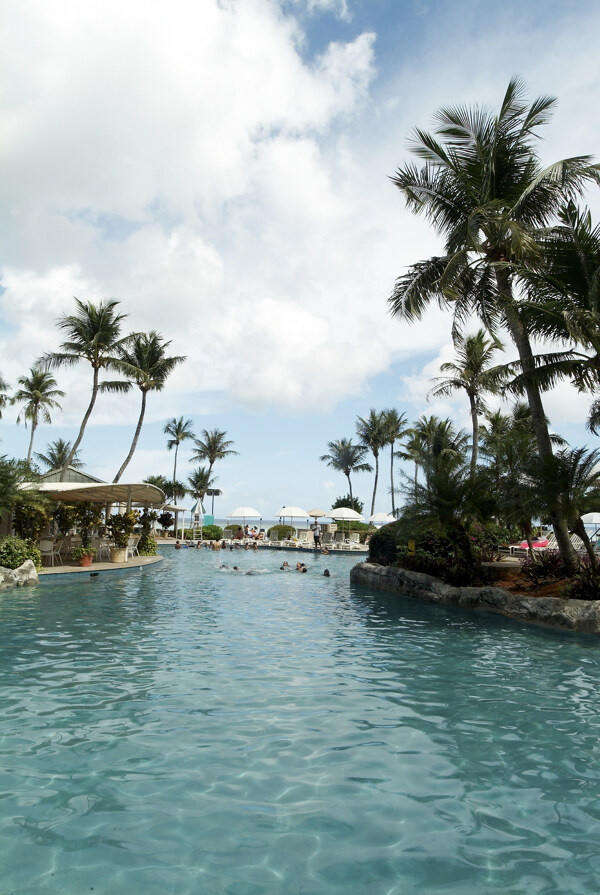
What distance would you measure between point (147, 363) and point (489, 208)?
864 inches

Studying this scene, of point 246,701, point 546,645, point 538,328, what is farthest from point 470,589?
point 246,701

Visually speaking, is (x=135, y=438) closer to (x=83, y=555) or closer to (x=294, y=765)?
(x=83, y=555)

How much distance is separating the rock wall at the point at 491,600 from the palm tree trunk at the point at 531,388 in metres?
1.60

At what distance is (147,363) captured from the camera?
30531 millimetres

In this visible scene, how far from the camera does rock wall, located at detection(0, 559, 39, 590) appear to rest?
1366cm

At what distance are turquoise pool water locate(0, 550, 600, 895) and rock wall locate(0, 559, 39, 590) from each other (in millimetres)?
5421

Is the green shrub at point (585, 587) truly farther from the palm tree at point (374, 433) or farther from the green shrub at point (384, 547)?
the palm tree at point (374, 433)

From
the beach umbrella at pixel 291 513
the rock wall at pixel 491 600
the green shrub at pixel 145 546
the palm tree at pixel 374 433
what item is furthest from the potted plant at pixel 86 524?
the palm tree at pixel 374 433

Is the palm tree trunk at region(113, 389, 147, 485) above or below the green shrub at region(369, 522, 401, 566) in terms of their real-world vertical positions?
above

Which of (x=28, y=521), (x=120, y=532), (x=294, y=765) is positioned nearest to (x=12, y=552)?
(x=28, y=521)

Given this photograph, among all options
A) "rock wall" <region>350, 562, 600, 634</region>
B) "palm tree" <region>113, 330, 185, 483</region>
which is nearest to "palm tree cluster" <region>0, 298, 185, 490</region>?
"palm tree" <region>113, 330, 185, 483</region>

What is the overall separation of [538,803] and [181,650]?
5320 mm

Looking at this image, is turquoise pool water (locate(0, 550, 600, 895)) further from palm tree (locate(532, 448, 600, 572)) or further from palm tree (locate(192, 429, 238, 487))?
palm tree (locate(192, 429, 238, 487))

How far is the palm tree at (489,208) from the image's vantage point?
12430 mm
